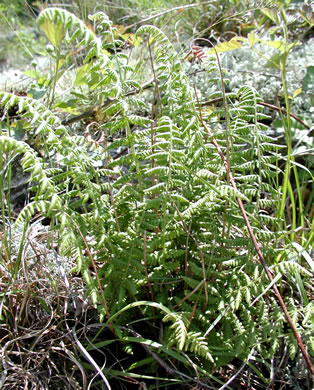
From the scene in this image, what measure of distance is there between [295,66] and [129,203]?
5.84 feet

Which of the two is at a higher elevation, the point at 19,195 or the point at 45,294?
the point at 19,195

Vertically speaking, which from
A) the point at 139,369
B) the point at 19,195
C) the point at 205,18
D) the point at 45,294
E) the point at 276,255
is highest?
the point at 205,18

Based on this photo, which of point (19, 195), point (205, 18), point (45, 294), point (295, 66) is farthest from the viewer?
point (205, 18)

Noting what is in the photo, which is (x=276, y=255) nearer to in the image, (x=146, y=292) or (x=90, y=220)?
(x=146, y=292)

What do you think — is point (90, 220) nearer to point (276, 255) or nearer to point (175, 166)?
point (175, 166)

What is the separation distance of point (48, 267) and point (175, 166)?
700 millimetres

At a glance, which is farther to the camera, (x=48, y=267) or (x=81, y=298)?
(x=48, y=267)

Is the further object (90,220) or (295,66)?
(295,66)

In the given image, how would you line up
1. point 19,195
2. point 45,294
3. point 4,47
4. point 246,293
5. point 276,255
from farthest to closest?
point 4,47
point 19,195
point 45,294
point 276,255
point 246,293

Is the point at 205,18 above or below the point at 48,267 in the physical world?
above

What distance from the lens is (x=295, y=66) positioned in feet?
8.73

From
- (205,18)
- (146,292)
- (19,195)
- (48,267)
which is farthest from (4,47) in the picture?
(146,292)

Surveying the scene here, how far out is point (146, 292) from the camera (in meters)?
1.37

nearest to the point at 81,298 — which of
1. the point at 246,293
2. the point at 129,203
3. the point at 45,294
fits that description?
the point at 45,294
